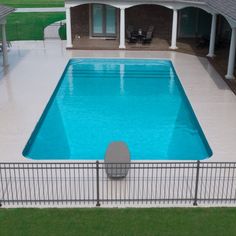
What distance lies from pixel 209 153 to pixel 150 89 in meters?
7.44

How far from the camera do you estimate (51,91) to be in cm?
1922

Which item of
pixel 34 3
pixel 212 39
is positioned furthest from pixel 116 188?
pixel 34 3

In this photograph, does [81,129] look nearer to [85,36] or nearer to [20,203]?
[20,203]

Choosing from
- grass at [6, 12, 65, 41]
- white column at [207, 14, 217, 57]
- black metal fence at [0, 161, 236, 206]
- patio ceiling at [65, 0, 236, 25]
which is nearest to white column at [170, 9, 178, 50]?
patio ceiling at [65, 0, 236, 25]

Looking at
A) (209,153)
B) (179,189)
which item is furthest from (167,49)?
(179,189)

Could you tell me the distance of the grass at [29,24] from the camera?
32.1m

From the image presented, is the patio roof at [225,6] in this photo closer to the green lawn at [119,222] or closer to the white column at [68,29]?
the white column at [68,29]

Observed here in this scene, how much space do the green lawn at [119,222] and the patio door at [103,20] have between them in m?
20.9

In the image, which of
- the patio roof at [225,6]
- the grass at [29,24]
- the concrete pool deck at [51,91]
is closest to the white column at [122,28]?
the concrete pool deck at [51,91]

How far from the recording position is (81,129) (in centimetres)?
1638

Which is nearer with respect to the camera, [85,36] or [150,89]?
[150,89]

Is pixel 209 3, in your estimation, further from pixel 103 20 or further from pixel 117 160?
pixel 117 160

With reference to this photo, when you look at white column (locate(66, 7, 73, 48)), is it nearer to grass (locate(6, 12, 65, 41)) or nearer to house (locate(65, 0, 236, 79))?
house (locate(65, 0, 236, 79))

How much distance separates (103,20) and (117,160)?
1925cm
